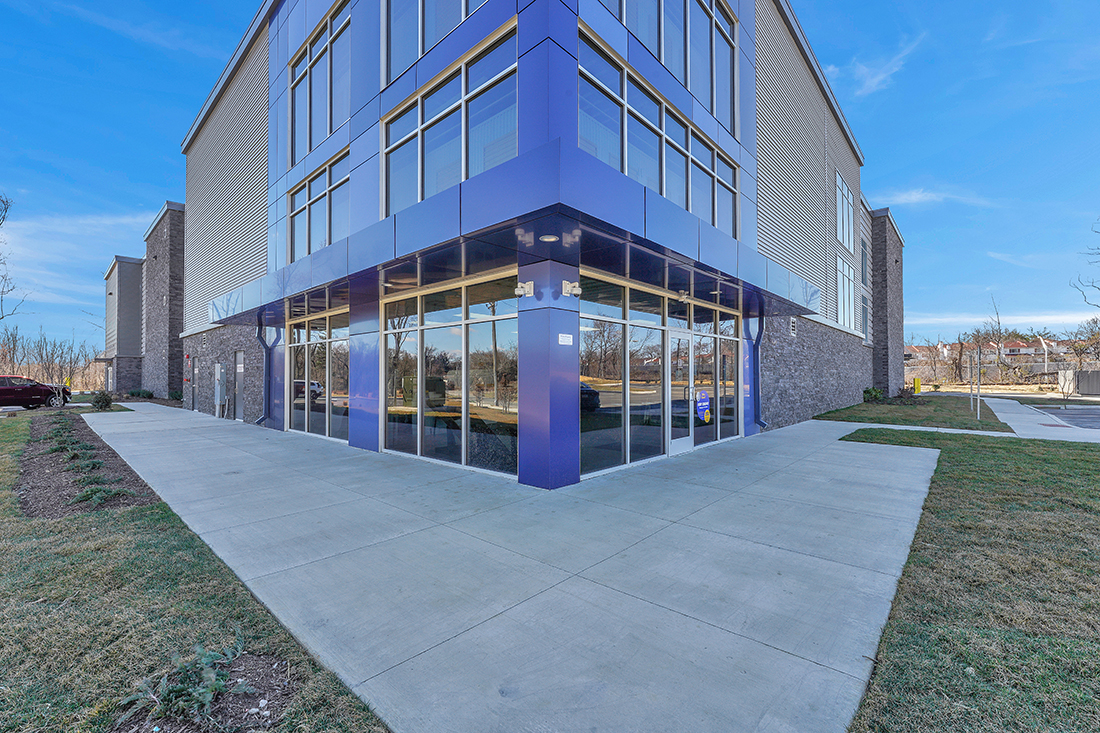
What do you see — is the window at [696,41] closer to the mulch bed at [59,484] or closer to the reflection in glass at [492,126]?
the reflection in glass at [492,126]

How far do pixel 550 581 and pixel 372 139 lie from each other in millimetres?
9296

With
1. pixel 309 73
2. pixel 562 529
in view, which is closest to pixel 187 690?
pixel 562 529

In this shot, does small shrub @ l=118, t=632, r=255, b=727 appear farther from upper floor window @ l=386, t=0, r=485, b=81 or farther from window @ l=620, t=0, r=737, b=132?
window @ l=620, t=0, r=737, b=132

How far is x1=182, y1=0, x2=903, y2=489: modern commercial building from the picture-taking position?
265 inches

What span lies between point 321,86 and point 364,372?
779cm

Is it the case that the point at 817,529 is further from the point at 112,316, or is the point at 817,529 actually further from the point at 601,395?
the point at 112,316

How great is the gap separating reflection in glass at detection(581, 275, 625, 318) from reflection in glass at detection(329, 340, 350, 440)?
6.79m

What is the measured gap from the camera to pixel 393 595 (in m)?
3.68

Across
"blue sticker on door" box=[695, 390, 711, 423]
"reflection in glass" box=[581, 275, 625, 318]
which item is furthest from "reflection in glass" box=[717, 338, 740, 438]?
"reflection in glass" box=[581, 275, 625, 318]

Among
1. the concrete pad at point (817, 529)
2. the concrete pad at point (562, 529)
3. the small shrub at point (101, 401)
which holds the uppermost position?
the small shrub at point (101, 401)

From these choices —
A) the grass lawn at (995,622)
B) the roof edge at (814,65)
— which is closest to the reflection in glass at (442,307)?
the grass lawn at (995,622)

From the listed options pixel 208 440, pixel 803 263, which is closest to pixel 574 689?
pixel 208 440

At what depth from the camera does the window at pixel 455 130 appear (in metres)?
6.99

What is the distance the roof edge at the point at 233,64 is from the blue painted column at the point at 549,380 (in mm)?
15286
